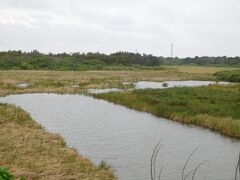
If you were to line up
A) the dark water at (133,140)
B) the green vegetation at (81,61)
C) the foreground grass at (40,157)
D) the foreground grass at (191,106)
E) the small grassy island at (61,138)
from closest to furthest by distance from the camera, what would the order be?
the foreground grass at (40,157) → the small grassy island at (61,138) → the dark water at (133,140) → the foreground grass at (191,106) → the green vegetation at (81,61)

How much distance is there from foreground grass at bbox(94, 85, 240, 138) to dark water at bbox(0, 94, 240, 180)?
816 mm

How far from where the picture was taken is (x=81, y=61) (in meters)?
117

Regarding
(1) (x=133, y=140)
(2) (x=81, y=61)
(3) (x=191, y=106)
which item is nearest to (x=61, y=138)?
(1) (x=133, y=140)

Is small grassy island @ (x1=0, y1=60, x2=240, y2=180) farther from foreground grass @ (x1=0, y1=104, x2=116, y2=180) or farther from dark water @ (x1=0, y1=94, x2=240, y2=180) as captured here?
dark water @ (x1=0, y1=94, x2=240, y2=180)

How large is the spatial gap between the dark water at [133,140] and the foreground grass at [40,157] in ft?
3.73

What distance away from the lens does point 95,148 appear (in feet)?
60.0

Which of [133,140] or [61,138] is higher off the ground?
[61,138]

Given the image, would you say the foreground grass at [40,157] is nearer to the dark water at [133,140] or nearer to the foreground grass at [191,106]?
the dark water at [133,140]

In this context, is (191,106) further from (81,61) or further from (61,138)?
(81,61)

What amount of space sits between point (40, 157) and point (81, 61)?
103669 mm

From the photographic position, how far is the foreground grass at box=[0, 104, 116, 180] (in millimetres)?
12344

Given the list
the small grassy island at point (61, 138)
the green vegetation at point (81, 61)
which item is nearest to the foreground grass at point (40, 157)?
the small grassy island at point (61, 138)

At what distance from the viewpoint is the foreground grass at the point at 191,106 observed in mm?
23422

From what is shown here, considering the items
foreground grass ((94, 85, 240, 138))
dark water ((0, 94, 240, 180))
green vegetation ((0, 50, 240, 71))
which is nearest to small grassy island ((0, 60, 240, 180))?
foreground grass ((94, 85, 240, 138))
